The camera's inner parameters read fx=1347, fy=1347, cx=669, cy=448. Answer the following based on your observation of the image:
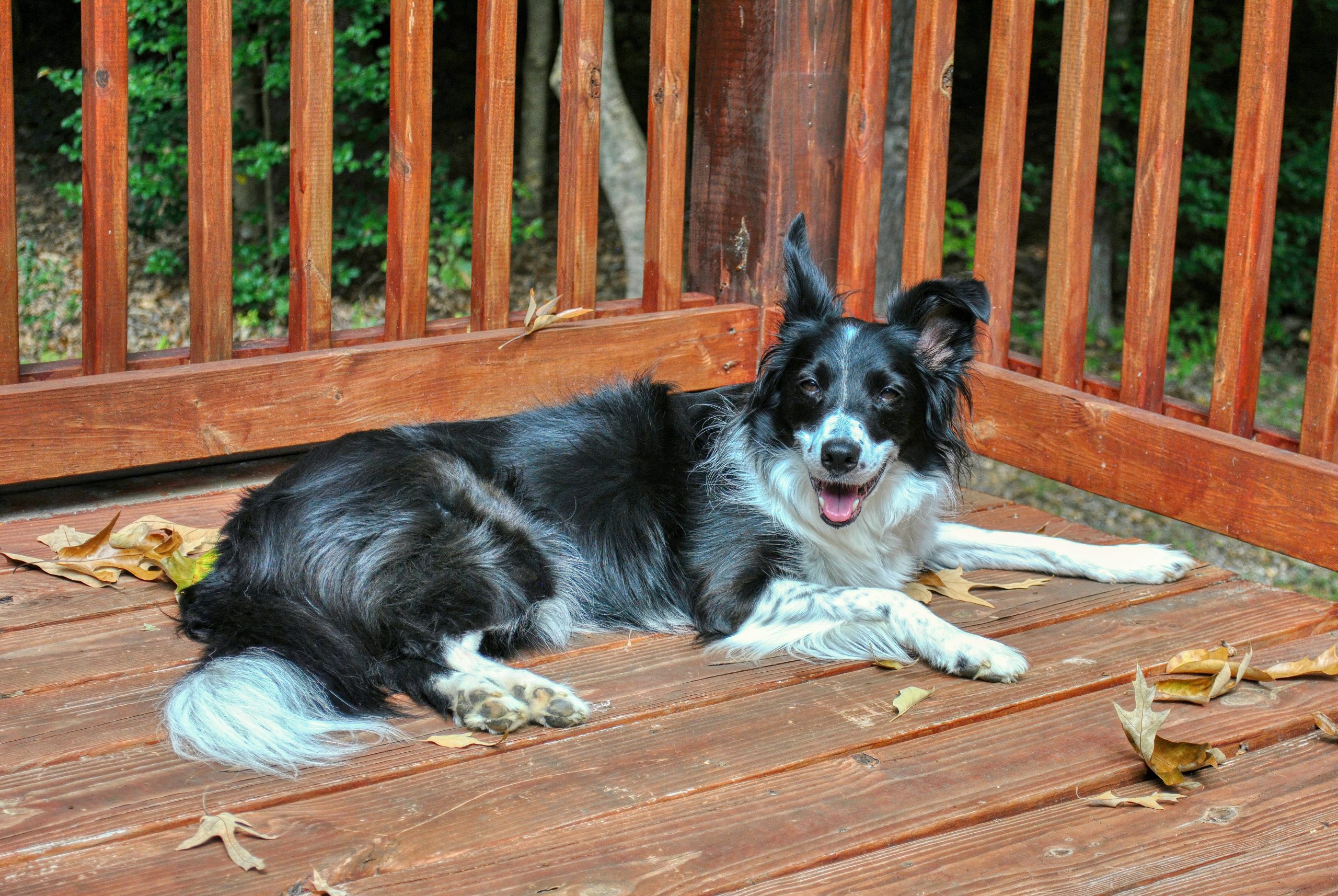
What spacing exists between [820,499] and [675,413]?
1.90 ft

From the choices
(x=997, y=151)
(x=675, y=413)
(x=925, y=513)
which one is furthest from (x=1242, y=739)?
(x=997, y=151)

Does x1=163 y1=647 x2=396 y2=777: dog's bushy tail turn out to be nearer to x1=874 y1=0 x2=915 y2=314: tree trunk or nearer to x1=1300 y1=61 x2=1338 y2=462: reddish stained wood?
x1=1300 y1=61 x2=1338 y2=462: reddish stained wood

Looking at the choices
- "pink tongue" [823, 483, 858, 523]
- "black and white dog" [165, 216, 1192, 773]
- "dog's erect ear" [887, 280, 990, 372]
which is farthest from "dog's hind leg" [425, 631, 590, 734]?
"dog's erect ear" [887, 280, 990, 372]

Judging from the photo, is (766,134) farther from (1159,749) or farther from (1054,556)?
(1159,749)

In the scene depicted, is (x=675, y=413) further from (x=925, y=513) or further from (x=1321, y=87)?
(x=1321, y=87)

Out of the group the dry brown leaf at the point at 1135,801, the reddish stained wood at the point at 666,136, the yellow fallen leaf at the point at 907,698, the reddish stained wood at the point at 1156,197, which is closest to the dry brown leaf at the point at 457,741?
the yellow fallen leaf at the point at 907,698

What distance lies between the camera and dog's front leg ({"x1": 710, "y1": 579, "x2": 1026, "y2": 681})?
3.16m

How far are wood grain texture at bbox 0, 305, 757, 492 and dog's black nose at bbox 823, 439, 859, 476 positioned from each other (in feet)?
3.12

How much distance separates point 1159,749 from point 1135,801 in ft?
0.49

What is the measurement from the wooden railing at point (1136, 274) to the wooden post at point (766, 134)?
0.10 meters

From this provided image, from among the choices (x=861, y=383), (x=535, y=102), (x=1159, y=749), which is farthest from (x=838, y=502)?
(x=535, y=102)

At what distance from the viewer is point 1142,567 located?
3.78 meters

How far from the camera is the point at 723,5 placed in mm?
4660

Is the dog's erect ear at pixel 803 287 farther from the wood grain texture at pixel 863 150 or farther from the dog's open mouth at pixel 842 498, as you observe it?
the wood grain texture at pixel 863 150
